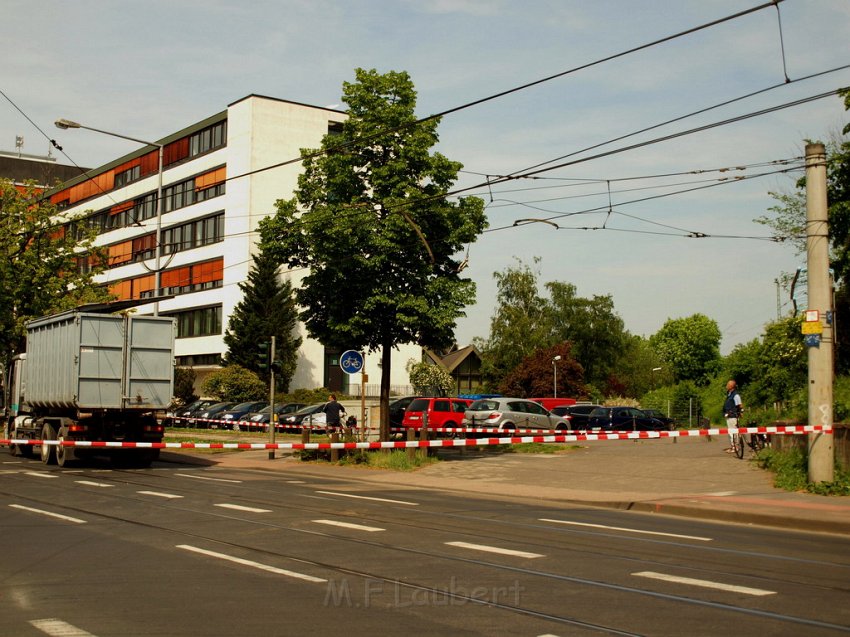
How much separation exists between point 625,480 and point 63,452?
1346 centimetres

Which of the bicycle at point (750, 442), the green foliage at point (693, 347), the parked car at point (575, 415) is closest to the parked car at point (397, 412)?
the parked car at point (575, 415)

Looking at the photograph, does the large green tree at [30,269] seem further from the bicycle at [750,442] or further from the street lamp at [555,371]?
the street lamp at [555,371]

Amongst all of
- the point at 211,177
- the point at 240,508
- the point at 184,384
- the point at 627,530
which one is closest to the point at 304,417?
the point at 184,384

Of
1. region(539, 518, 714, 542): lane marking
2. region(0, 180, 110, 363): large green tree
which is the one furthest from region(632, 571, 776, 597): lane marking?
region(0, 180, 110, 363): large green tree

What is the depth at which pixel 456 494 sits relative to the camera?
17406 mm

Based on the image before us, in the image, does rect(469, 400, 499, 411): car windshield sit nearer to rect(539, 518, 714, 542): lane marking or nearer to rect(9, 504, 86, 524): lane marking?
rect(539, 518, 714, 542): lane marking

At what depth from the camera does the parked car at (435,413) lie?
34.2 m

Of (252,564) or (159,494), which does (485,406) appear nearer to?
(159,494)

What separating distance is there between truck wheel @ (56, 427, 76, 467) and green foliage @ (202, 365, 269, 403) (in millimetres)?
32471

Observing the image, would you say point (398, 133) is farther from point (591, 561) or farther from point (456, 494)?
point (591, 561)

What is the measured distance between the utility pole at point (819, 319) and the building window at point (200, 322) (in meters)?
53.4

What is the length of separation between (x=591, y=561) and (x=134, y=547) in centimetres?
483

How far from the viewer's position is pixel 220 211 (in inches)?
2549

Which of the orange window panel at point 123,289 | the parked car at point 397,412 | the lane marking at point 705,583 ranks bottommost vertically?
the lane marking at point 705,583
